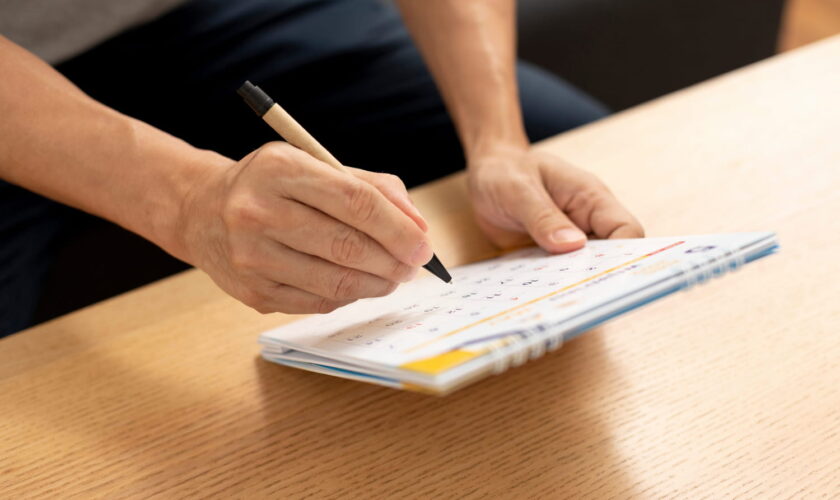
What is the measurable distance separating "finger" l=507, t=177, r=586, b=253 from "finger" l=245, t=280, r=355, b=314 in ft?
0.69

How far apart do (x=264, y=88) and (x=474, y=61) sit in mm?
308

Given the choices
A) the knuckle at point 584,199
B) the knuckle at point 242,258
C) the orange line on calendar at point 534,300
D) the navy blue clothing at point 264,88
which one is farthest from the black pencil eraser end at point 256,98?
the navy blue clothing at point 264,88

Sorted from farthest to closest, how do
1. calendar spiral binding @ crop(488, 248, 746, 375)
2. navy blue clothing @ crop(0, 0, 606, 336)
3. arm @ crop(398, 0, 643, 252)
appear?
navy blue clothing @ crop(0, 0, 606, 336)
arm @ crop(398, 0, 643, 252)
calendar spiral binding @ crop(488, 248, 746, 375)

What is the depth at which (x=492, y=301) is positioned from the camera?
607 millimetres

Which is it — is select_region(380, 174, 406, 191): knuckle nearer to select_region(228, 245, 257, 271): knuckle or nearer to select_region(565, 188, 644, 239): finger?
select_region(228, 245, 257, 271): knuckle

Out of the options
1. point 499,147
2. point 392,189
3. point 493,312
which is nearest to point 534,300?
point 493,312

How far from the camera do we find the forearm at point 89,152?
2.32 ft

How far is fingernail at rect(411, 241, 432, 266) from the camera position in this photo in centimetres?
61

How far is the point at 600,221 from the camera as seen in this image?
31.3 inches

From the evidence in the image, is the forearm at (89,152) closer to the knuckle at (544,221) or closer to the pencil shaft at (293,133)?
the pencil shaft at (293,133)

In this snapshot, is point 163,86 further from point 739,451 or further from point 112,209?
point 739,451

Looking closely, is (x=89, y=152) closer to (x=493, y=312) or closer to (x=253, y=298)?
(x=253, y=298)

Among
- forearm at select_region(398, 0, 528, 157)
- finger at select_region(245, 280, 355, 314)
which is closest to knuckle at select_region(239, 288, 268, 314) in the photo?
finger at select_region(245, 280, 355, 314)

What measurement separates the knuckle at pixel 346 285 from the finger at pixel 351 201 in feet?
0.13
